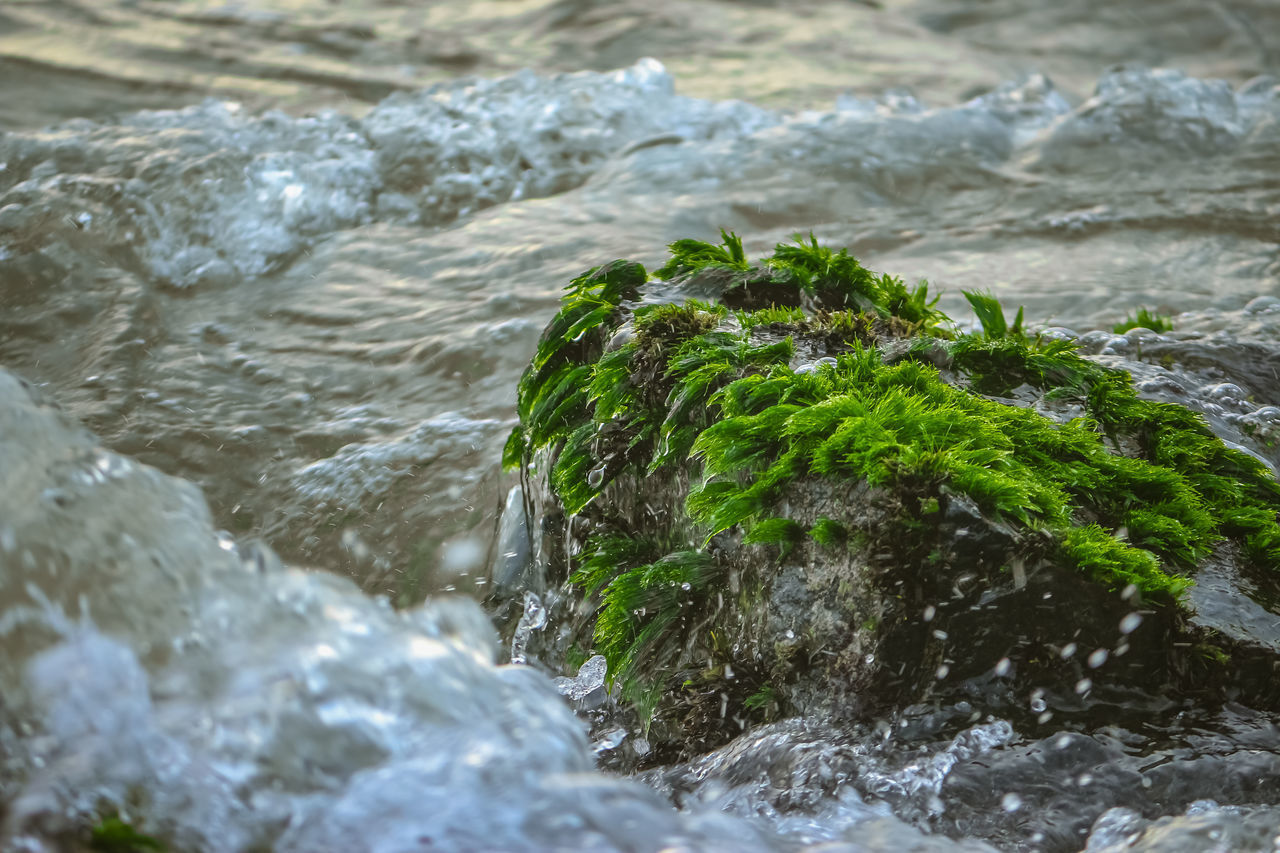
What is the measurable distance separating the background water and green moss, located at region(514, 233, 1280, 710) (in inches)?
16.9

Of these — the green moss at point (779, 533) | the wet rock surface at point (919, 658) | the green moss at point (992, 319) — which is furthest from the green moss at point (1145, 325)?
the green moss at point (779, 533)

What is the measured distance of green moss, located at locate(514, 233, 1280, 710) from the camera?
7.71 ft

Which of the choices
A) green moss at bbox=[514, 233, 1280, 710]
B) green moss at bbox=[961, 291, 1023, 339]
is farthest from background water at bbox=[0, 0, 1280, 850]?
green moss at bbox=[961, 291, 1023, 339]

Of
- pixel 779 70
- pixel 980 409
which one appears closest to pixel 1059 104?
pixel 779 70

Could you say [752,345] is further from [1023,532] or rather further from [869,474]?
[1023,532]

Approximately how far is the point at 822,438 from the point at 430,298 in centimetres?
433

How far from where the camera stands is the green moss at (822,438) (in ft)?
7.71

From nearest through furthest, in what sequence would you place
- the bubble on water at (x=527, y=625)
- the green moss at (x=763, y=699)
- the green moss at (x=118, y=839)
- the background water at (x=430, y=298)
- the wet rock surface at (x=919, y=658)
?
the green moss at (x=118, y=839)
the background water at (x=430, y=298)
the wet rock surface at (x=919, y=658)
the green moss at (x=763, y=699)
the bubble on water at (x=527, y=625)

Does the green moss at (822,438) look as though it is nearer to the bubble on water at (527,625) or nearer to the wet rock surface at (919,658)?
the wet rock surface at (919,658)

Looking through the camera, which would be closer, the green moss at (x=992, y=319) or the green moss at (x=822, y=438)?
the green moss at (x=822, y=438)

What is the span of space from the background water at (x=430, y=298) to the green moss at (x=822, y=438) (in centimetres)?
43

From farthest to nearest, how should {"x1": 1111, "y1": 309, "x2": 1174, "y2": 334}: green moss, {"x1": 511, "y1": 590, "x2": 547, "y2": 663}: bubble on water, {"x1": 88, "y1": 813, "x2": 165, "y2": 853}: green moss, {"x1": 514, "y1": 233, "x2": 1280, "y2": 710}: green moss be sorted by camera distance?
{"x1": 1111, "y1": 309, "x2": 1174, "y2": 334}: green moss, {"x1": 511, "y1": 590, "x2": 547, "y2": 663}: bubble on water, {"x1": 514, "y1": 233, "x2": 1280, "y2": 710}: green moss, {"x1": 88, "y1": 813, "x2": 165, "y2": 853}: green moss

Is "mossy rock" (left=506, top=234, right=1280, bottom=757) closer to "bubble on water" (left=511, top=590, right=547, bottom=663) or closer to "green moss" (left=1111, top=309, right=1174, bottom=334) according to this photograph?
"bubble on water" (left=511, top=590, right=547, bottom=663)

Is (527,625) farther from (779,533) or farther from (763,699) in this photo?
(779,533)
